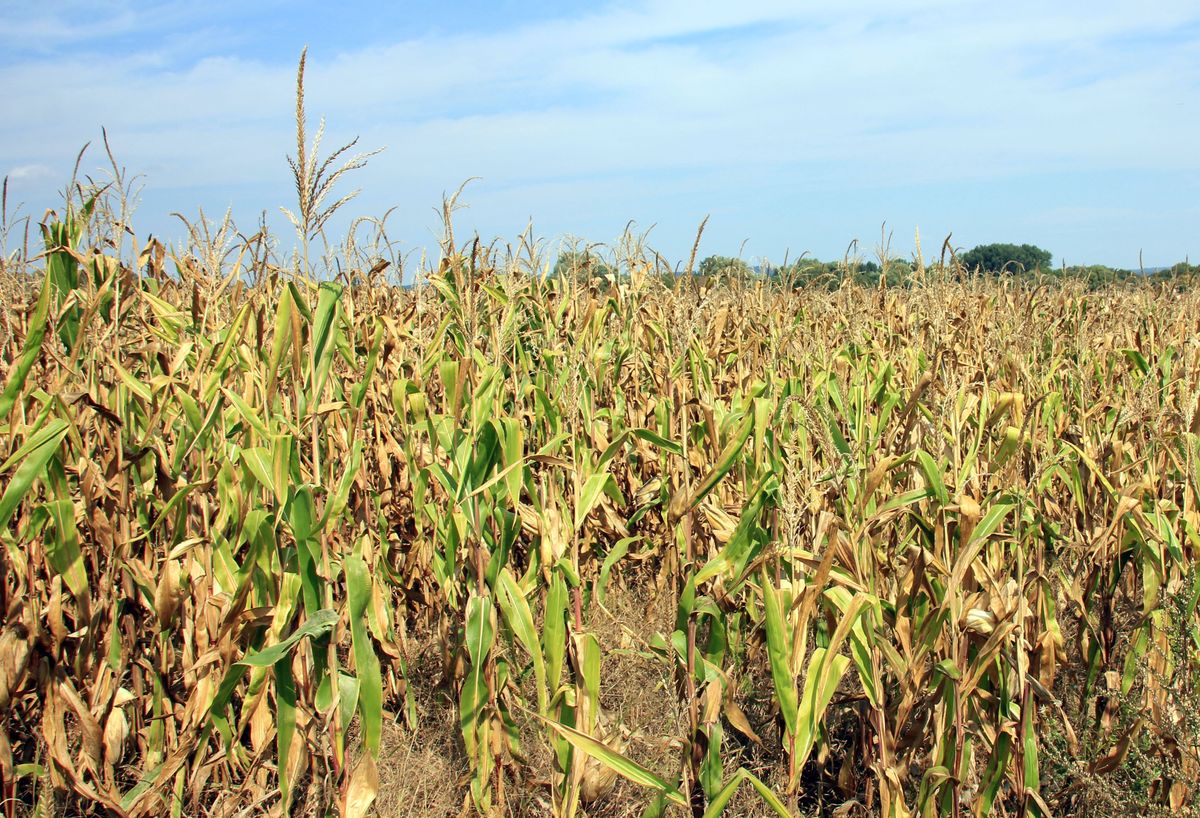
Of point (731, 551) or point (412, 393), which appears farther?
point (412, 393)

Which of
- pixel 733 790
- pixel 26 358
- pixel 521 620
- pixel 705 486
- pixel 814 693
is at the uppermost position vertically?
pixel 26 358

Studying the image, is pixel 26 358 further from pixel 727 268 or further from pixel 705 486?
pixel 727 268

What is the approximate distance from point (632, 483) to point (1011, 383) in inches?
81.8

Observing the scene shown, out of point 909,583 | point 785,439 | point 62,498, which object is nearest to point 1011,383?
point 785,439

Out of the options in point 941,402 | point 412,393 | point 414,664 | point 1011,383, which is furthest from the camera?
point 1011,383

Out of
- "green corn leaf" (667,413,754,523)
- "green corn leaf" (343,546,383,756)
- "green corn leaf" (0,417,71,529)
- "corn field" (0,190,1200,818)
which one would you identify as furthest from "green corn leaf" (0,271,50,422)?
"green corn leaf" (667,413,754,523)

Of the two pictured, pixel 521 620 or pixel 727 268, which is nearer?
pixel 521 620

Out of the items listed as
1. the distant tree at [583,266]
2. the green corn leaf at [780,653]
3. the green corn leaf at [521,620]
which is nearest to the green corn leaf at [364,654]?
the green corn leaf at [521,620]

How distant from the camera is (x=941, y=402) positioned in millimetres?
2623

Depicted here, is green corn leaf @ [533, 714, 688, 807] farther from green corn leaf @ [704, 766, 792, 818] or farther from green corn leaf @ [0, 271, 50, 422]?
green corn leaf @ [0, 271, 50, 422]

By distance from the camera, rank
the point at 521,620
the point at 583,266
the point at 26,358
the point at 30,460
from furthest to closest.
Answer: the point at 583,266
the point at 521,620
the point at 26,358
the point at 30,460

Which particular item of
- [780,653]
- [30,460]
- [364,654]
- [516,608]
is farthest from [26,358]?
[780,653]

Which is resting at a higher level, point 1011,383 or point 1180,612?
point 1011,383

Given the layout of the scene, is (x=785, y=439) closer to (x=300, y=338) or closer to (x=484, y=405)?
(x=484, y=405)
